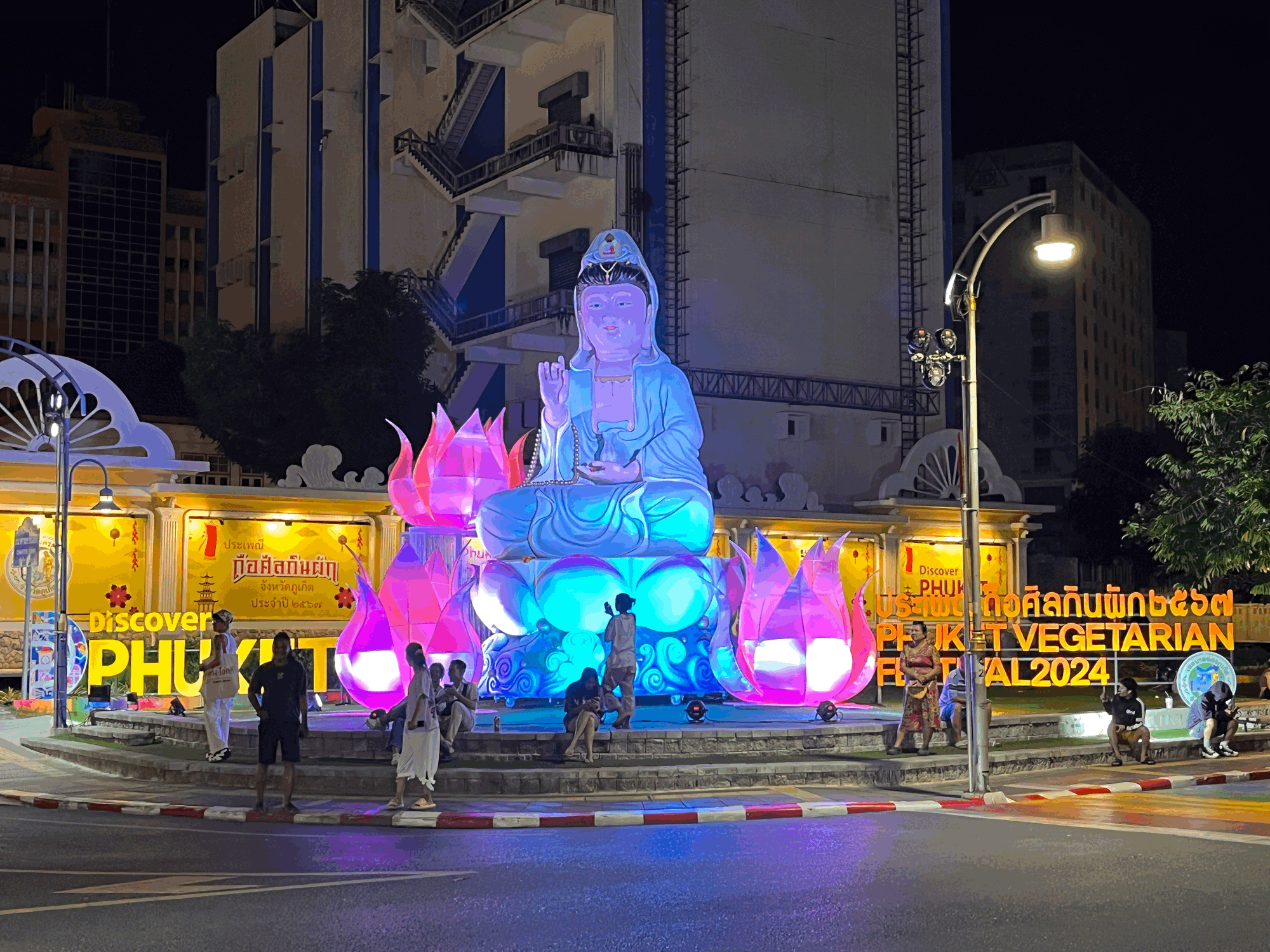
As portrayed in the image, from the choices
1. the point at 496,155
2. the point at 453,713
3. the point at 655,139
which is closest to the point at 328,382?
the point at 496,155

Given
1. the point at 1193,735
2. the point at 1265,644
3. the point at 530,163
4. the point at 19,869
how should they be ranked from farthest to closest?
the point at 530,163, the point at 1265,644, the point at 1193,735, the point at 19,869

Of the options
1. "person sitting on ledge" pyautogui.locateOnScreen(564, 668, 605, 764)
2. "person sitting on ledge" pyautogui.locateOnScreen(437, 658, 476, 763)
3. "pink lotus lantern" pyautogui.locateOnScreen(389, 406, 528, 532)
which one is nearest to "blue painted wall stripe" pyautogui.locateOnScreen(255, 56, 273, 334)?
"pink lotus lantern" pyautogui.locateOnScreen(389, 406, 528, 532)

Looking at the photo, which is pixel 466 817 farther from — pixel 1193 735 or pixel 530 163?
pixel 530 163

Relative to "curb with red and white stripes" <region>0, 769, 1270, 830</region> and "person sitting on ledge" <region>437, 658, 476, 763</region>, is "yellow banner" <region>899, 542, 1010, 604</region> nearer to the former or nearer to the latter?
"person sitting on ledge" <region>437, 658, 476, 763</region>

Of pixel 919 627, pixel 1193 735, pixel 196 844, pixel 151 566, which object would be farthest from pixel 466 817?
pixel 151 566

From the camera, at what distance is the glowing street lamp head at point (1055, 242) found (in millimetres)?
15008

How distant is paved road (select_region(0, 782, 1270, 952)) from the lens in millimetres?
8352

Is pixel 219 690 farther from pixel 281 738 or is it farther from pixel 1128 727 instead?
pixel 1128 727

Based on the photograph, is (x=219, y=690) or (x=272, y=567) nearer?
(x=219, y=690)

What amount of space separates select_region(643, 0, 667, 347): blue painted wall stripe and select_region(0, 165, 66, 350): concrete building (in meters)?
50.1

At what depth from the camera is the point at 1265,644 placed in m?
36.4

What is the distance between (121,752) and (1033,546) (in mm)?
55383

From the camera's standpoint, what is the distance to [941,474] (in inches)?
1630

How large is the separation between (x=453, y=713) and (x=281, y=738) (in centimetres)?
257
